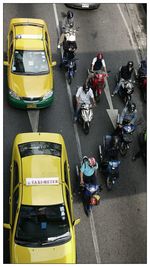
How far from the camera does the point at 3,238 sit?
11.1 m

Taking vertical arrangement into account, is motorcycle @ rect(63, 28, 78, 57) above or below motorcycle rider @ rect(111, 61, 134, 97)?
above

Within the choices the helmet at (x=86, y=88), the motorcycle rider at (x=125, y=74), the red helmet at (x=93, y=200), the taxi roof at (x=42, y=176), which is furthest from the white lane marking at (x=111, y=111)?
the taxi roof at (x=42, y=176)

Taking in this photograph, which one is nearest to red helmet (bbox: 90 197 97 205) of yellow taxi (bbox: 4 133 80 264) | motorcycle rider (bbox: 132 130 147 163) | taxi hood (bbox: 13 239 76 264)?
yellow taxi (bbox: 4 133 80 264)

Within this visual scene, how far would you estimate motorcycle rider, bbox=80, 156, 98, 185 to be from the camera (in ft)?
38.2

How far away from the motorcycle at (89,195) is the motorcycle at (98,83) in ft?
13.8

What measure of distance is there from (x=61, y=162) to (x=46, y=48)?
203 inches

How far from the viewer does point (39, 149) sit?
11.3 metres

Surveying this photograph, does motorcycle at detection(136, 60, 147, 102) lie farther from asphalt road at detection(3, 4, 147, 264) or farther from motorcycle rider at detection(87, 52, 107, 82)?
motorcycle rider at detection(87, 52, 107, 82)

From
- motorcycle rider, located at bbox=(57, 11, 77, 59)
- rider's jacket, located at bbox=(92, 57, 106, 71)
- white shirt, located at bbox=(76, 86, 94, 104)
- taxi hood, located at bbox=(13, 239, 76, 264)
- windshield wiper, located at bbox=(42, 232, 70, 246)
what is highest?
motorcycle rider, located at bbox=(57, 11, 77, 59)

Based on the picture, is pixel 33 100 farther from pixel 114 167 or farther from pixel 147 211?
pixel 147 211

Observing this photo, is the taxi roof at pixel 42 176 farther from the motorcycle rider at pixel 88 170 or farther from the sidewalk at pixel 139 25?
the sidewalk at pixel 139 25

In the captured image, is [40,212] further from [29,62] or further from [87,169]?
[29,62]

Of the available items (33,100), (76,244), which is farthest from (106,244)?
(33,100)

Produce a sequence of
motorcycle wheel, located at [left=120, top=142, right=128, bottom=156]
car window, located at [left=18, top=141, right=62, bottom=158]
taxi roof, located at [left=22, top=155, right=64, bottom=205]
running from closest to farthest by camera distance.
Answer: taxi roof, located at [left=22, top=155, right=64, bottom=205] → car window, located at [left=18, top=141, right=62, bottom=158] → motorcycle wheel, located at [left=120, top=142, right=128, bottom=156]
